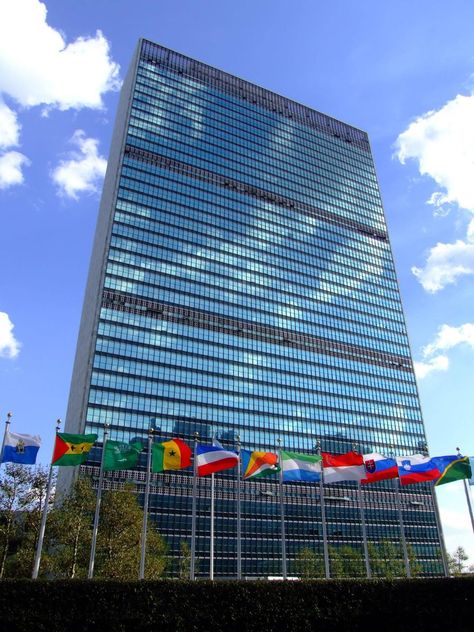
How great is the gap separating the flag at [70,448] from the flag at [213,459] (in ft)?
26.2

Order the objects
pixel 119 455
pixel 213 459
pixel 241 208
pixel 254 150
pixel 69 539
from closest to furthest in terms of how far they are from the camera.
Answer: pixel 119 455 → pixel 213 459 → pixel 69 539 → pixel 241 208 → pixel 254 150

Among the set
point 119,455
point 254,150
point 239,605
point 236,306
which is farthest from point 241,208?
point 239,605


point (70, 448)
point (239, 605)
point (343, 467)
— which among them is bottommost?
point (239, 605)

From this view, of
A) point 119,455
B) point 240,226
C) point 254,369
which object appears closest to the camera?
point 119,455

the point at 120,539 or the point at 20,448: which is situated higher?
the point at 20,448

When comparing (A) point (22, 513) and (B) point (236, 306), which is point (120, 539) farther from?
(B) point (236, 306)

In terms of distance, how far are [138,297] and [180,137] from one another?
52.9m

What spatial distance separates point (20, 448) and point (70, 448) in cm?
334

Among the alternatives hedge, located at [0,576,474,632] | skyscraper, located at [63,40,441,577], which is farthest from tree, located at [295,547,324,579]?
hedge, located at [0,576,474,632]

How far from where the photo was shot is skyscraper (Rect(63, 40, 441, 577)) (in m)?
109

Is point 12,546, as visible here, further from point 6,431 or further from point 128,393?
point 128,393

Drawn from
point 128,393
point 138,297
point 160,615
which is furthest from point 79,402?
point 160,615

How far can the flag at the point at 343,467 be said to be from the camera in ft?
134

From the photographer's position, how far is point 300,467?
40.8 metres
